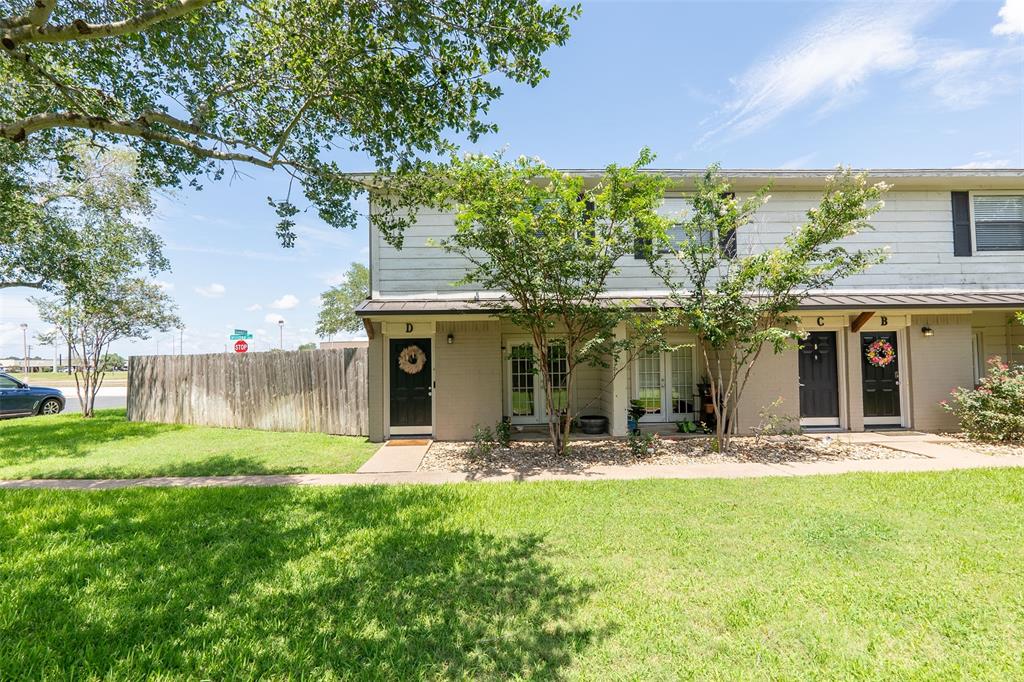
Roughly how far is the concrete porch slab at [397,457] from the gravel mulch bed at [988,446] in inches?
388

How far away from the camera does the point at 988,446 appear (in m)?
7.77

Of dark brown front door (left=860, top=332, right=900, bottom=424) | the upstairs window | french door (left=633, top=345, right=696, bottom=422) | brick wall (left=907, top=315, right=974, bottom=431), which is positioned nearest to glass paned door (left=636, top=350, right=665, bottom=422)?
french door (left=633, top=345, right=696, bottom=422)

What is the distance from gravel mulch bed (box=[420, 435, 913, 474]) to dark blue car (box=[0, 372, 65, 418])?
15.6m

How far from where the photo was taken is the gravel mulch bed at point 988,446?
7293 mm

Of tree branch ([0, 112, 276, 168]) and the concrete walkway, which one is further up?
tree branch ([0, 112, 276, 168])

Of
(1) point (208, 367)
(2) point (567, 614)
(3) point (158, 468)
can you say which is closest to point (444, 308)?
(3) point (158, 468)

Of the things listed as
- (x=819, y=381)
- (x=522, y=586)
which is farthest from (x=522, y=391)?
(x=522, y=586)

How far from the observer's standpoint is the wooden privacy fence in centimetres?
1012

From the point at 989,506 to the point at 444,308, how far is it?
26.6 ft

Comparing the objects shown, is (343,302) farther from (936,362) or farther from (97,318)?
(936,362)

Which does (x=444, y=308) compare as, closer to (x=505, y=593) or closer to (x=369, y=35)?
(x=369, y=35)

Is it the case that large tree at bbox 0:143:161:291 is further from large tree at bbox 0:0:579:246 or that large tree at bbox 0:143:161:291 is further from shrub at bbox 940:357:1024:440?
shrub at bbox 940:357:1024:440

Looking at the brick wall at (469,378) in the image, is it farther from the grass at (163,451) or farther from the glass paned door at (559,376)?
the grass at (163,451)

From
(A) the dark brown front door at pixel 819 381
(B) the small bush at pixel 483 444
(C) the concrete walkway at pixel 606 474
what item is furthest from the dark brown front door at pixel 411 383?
(A) the dark brown front door at pixel 819 381
